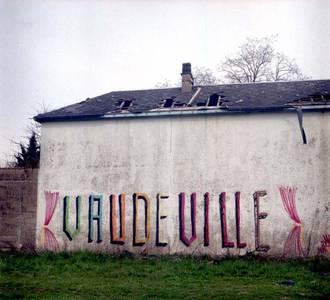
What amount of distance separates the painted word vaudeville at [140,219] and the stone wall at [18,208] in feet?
2.01

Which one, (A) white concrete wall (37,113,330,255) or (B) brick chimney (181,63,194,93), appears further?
(B) brick chimney (181,63,194,93)

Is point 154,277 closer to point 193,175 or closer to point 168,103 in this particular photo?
point 193,175

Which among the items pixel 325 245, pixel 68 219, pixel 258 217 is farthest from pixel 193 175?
pixel 68 219

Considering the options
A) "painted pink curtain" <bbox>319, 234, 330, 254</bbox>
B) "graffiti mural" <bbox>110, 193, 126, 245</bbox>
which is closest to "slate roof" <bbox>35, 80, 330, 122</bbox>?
"graffiti mural" <bbox>110, 193, 126, 245</bbox>

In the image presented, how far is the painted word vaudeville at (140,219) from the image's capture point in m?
12.9

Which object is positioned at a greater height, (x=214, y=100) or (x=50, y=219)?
(x=214, y=100)

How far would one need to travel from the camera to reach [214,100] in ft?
48.4

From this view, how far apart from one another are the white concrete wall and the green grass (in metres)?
1.01

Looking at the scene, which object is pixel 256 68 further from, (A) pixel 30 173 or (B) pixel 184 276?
(B) pixel 184 276

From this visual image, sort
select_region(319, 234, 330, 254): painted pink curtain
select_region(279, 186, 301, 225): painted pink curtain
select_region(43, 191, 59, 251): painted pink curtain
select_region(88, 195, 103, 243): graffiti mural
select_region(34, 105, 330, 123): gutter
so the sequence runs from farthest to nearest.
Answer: select_region(43, 191, 59, 251): painted pink curtain < select_region(88, 195, 103, 243): graffiti mural < select_region(34, 105, 330, 123): gutter < select_region(279, 186, 301, 225): painted pink curtain < select_region(319, 234, 330, 254): painted pink curtain

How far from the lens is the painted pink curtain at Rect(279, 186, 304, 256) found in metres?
12.4

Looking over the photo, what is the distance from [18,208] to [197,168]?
6.65 meters

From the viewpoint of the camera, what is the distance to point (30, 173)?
14844mm

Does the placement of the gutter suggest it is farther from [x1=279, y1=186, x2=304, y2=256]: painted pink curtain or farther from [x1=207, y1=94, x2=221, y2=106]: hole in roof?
[x1=279, y1=186, x2=304, y2=256]: painted pink curtain
